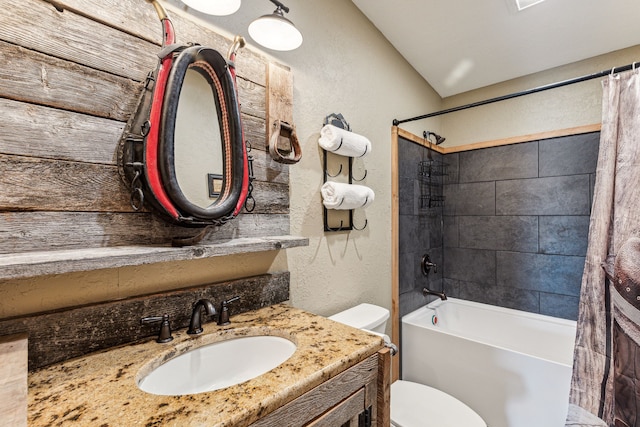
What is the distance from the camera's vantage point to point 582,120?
229 cm

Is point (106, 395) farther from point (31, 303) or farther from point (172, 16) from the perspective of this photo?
point (172, 16)

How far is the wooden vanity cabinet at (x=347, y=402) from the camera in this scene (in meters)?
0.72

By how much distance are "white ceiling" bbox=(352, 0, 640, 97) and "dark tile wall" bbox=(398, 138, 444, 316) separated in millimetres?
716

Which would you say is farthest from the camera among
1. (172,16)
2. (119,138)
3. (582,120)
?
(582,120)

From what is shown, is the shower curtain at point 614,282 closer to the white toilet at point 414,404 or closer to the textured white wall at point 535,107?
the white toilet at point 414,404

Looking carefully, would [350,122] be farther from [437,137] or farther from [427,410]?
[427,410]

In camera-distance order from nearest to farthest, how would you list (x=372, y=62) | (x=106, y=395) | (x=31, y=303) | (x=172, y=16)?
1. (x=106, y=395)
2. (x=31, y=303)
3. (x=172, y=16)
4. (x=372, y=62)

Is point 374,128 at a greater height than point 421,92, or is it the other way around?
point 421,92

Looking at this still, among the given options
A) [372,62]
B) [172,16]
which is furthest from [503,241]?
[172,16]

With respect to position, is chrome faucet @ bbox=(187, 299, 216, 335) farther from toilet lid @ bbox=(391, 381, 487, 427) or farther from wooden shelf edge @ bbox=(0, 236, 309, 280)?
toilet lid @ bbox=(391, 381, 487, 427)

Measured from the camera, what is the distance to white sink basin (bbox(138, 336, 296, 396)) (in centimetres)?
89

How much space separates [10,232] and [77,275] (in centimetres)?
19

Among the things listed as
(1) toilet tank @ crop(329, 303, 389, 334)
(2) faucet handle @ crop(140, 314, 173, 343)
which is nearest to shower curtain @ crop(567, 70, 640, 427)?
(1) toilet tank @ crop(329, 303, 389, 334)

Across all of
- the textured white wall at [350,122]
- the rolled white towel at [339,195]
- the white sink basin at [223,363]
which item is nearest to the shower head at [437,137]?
the textured white wall at [350,122]
